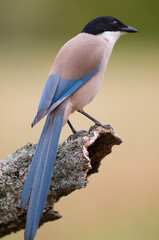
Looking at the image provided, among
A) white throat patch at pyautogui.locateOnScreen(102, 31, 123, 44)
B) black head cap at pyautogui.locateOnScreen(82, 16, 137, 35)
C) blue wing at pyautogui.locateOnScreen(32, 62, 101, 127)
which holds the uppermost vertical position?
black head cap at pyautogui.locateOnScreen(82, 16, 137, 35)

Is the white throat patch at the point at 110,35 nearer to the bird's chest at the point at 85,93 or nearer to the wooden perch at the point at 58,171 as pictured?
the bird's chest at the point at 85,93

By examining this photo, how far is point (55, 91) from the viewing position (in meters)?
2.26

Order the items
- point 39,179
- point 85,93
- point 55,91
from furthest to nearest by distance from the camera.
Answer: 1. point 85,93
2. point 55,91
3. point 39,179

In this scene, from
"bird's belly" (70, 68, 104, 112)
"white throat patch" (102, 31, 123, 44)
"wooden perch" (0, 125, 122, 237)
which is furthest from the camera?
"white throat patch" (102, 31, 123, 44)

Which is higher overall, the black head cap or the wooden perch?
the black head cap

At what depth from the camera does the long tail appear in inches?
72.8

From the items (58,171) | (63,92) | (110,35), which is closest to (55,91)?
(63,92)

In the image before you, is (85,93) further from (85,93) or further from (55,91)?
(55,91)

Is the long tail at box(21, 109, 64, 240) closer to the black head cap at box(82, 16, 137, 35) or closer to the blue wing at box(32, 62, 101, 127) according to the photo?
the blue wing at box(32, 62, 101, 127)

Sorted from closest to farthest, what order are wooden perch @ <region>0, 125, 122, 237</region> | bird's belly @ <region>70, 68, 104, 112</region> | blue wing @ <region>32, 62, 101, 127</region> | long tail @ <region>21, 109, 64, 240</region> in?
long tail @ <region>21, 109, 64, 240</region>
wooden perch @ <region>0, 125, 122, 237</region>
blue wing @ <region>32, 62, 101, 127</region>
bird's belly @ <region>70, 68, 104, 112</region>

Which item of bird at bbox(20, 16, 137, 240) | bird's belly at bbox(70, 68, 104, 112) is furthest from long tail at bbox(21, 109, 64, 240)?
bird's belly at bbox(70, 68, 104, 112)

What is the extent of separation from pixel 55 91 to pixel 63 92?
5 cm

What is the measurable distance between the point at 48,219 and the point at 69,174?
314 millimetres

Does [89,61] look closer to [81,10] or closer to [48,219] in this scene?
[48,219]
